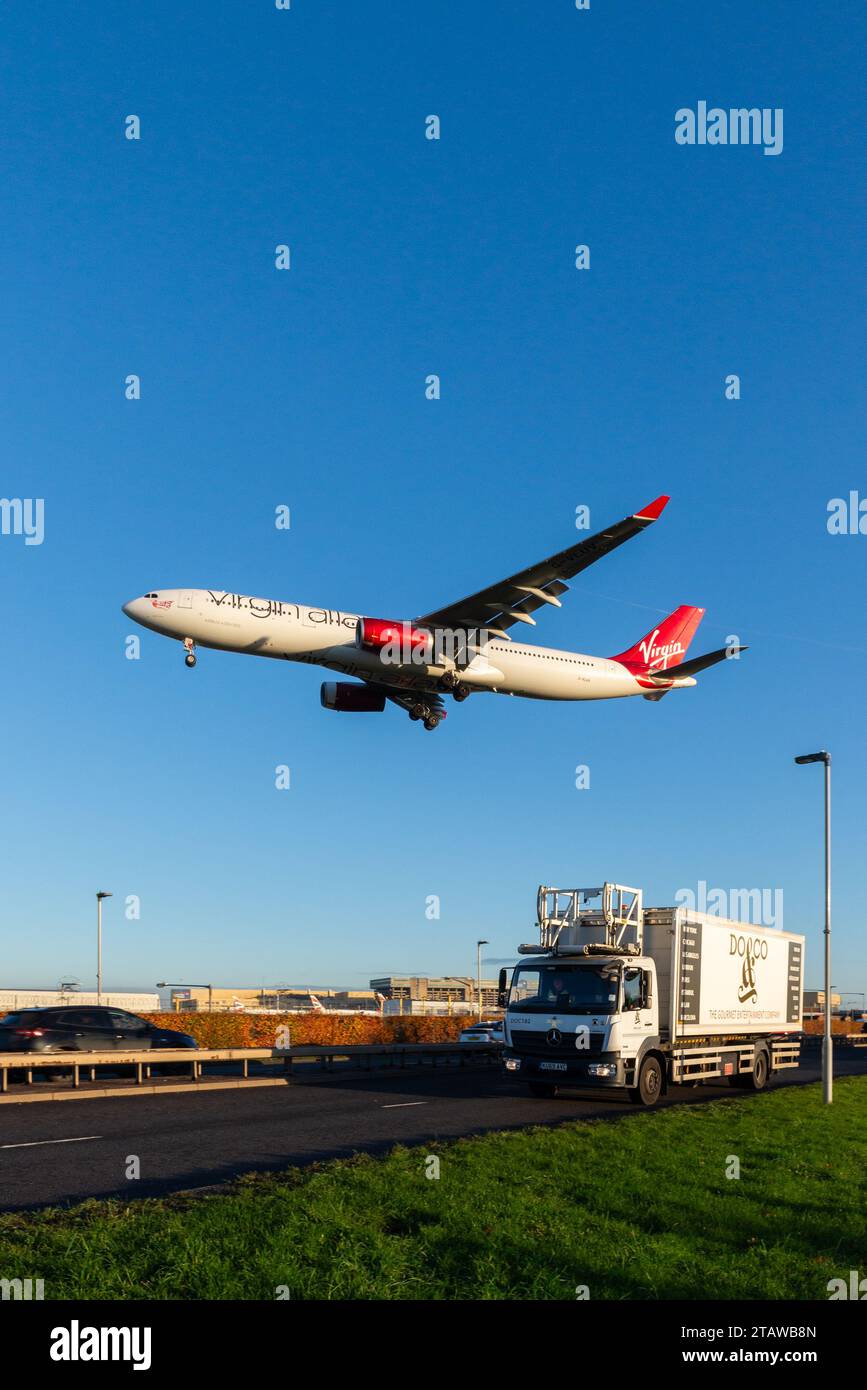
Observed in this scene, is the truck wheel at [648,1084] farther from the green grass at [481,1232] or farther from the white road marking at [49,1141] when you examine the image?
the white road marking at [49,1141]

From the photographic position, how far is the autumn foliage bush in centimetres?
4109

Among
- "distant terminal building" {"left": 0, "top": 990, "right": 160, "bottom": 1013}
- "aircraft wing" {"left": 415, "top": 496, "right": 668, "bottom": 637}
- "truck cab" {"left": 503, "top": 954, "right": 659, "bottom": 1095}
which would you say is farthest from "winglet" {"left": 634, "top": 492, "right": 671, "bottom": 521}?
"distant terminal building" {"left": 0, "top": 990, "right": 160, "bottom": 1013}

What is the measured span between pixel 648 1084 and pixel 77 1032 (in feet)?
43.2

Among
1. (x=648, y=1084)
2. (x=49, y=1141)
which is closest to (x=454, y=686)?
(x=648, y=1084)

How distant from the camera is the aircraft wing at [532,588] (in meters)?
29.6

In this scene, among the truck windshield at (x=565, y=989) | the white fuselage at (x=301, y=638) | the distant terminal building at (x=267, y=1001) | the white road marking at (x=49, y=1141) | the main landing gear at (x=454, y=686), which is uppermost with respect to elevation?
the white fuselage at (x=301, y=638)

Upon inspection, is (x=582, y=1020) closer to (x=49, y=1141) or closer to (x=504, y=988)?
(x=504, y=988)

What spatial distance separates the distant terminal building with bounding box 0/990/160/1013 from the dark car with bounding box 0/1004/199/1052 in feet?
87.2

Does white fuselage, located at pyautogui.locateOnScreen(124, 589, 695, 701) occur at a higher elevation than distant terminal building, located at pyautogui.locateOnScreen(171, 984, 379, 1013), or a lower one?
higher

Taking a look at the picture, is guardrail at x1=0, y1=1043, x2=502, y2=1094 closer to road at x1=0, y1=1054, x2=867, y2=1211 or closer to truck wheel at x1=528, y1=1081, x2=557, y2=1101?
road at x1=0, y1=1054, x2=867, y2=1211

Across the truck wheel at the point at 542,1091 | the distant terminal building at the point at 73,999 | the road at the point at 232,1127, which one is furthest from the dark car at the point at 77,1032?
the distant terminal building at the point at 73,999

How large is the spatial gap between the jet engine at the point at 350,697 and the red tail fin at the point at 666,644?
33.7ft
